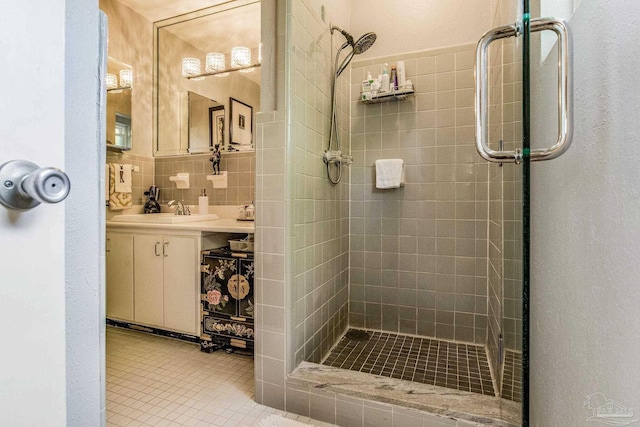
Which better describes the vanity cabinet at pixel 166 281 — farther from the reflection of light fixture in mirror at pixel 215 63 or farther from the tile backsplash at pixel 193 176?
the reflection of light fixture in mirror at pixel 215 63

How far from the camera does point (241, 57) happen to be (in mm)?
2703

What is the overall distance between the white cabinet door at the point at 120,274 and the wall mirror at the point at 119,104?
85 cm

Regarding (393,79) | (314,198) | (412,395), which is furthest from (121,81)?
(412,395)

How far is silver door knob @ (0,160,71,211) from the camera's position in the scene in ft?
1.05

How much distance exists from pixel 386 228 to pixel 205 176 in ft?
5.31

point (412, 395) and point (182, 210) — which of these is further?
point (182, 210)

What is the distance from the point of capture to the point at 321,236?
201 cm

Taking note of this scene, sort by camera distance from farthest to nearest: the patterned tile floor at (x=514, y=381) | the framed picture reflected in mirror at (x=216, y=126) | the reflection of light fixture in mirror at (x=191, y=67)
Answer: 1. the reflection of light fixture in mirror at (x=191, y=67)
2. the framed picture reflected in mirror at (x=216, y=126)
3. the patterned tile floor at (x=514, y=381)

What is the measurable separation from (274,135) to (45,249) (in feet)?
4.34

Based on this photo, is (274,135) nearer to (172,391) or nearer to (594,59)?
(594,59)

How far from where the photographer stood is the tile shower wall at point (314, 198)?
66.3 inches

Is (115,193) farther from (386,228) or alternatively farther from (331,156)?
(386,228)

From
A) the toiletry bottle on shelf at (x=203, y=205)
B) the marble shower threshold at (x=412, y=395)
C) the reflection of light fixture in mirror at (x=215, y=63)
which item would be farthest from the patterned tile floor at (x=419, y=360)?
the reflection of light fixture in mirror at (x=215, y=63)

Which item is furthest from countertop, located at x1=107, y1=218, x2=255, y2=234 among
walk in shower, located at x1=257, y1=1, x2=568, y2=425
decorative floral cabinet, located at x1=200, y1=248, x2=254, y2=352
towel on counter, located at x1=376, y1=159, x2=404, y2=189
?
towel on counter, located at x1=376, y1=159, x2=404, y2=189
